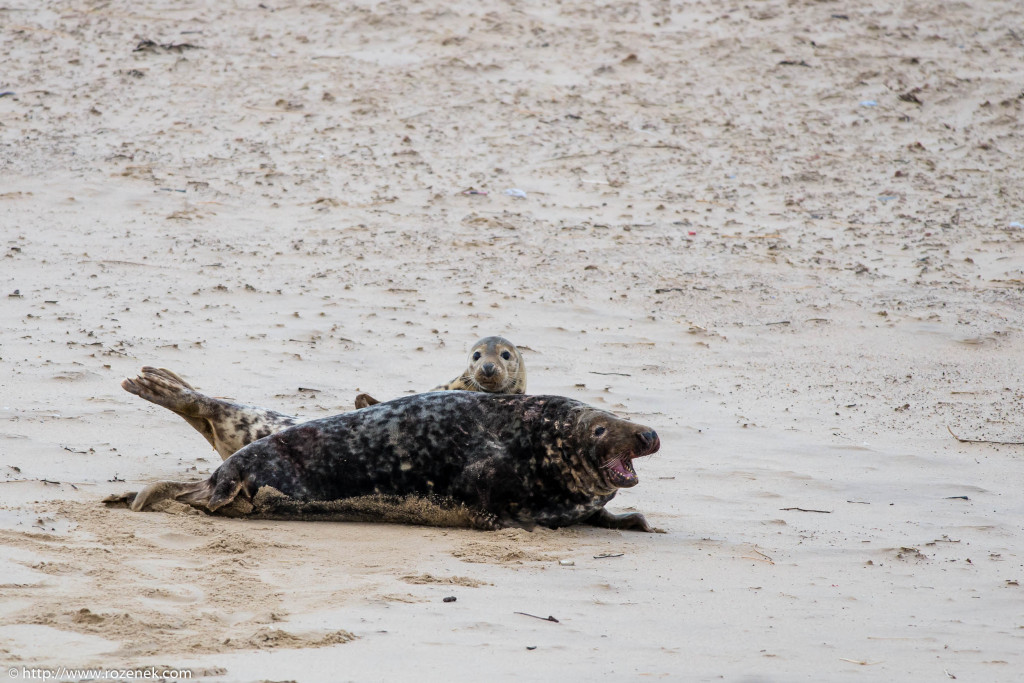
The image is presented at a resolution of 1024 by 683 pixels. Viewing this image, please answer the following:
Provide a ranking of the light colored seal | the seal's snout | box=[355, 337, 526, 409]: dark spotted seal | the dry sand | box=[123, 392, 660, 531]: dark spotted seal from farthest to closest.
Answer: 1. box=[355, 337, 526, 409]: dark spotted seal
2. the light colored seal
3. box=[123, 392, 660, 531]: dark spotted seal
4. the seal's snout
5. the dry sand

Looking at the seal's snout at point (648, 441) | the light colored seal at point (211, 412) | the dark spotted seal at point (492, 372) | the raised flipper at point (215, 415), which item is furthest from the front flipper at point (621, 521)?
the raised flipper at point (215, 415)

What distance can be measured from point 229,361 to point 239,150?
4358mm

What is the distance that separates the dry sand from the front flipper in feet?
0.31

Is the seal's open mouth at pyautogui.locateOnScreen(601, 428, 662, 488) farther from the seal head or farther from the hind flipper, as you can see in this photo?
the hind flipper

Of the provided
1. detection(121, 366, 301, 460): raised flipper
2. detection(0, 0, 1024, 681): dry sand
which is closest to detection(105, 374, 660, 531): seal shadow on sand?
detection(0, 0, 1024, 681): dry sand

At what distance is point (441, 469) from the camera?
15.9 ft

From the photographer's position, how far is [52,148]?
10.6 meters

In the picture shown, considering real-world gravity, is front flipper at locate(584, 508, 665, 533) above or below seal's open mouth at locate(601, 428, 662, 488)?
below

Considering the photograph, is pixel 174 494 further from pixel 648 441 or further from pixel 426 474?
pixel 648 441

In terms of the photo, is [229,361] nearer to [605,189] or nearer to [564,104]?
[605,189]

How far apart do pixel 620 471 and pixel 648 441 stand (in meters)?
0.19

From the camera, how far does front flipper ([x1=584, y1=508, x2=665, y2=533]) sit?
16.0ft

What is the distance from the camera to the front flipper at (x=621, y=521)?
4.88 m

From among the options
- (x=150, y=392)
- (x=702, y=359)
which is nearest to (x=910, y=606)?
(x=150, y=392)
